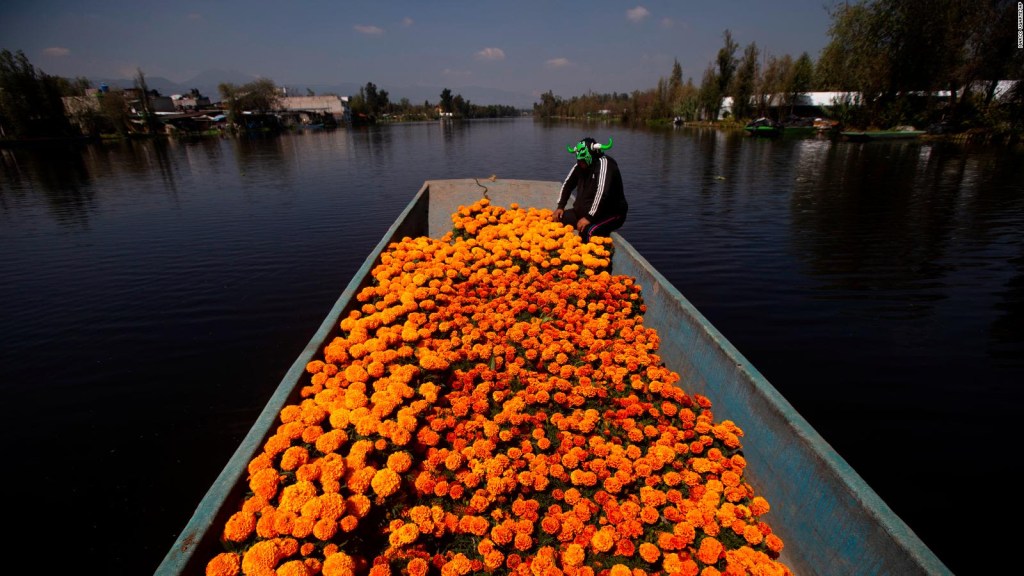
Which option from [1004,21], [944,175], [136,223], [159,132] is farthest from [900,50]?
[159,132]

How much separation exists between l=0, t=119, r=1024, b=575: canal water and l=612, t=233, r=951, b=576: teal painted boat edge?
49 cm

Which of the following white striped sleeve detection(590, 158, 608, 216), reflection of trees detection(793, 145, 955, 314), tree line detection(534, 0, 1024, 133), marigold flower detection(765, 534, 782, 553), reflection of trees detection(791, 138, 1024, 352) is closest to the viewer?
marigold flower detection(765, 534, 782, 553)

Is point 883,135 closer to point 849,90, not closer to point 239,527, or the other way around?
point 849,90

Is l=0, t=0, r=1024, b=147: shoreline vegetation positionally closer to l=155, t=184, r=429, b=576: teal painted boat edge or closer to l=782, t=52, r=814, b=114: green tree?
l=782, t=52, r=814, b=114: green tree

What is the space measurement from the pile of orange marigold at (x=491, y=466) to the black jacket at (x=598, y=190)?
337cm

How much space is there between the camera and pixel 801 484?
3.03 metres

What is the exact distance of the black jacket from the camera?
7520 millimetres

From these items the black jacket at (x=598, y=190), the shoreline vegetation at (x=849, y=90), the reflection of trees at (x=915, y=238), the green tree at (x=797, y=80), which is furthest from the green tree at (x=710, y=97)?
the black jacket at (x=598, y=190)

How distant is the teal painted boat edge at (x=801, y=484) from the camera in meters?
2.40

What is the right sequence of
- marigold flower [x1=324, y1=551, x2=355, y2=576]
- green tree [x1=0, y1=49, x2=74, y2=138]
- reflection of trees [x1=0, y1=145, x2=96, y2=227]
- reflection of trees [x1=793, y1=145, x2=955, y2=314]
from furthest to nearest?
green tree [x1=0, y1=49, x2=74, y2=138]
reflection of trees [x1=0, y1=145, x2=96, y2=227]
reflection of trees [x1=793, y1=145, x2=955, y2=314]
marigold flower [x1=324, y1=551, x2=355, y2=576]

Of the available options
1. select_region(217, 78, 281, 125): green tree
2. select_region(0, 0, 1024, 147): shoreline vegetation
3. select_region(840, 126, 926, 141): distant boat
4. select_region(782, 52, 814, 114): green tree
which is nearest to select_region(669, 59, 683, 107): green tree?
select_region(0, 0, 1024, 147): shoreline vegetation

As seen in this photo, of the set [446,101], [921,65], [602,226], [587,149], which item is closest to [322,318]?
[602,226]

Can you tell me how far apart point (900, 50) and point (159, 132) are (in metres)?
107

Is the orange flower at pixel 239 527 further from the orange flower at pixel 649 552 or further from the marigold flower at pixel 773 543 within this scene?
the marigold flower at pixel 773 543
